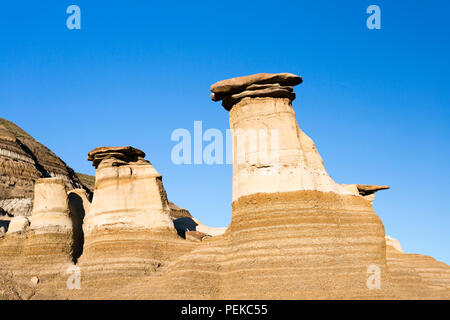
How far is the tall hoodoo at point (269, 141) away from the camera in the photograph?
70.0 feet

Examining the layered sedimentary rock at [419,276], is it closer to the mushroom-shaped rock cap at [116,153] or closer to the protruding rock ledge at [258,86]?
the protruding rock ledge at [258,86]

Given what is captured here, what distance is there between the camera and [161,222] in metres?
29.1

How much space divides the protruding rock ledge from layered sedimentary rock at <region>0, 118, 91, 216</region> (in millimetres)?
34703

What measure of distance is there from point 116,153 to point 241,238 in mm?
13111

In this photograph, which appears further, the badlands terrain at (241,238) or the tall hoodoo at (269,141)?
the tall hoodoo at (269,141)

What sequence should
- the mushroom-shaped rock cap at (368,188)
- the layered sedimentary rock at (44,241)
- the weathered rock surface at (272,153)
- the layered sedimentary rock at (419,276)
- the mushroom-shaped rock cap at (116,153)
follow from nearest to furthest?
the layered sedimentary rock at (419,276) → the weathered rock surface at (272,153) → the layered sedimentary rock at (44,241) → the mushroom-shaped rock cap at (116,153) → the mushroom-shaped rock cap at (368,188)

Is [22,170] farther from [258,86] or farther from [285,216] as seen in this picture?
[285,216]

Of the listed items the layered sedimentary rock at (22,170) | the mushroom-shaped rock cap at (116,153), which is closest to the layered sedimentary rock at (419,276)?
the mushroom-shaped rock cap at (116,153)

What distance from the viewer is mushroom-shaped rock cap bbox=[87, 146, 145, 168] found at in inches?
1232

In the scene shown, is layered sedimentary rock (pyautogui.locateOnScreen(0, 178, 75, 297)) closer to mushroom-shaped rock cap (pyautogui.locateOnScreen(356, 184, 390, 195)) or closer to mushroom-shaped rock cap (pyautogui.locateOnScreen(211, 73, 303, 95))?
mushroom-shaped rock cap (pyautogui.locateOnScreen(211, 73, 303, 95))

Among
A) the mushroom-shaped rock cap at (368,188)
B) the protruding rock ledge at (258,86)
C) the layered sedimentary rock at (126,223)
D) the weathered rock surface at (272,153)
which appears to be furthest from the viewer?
the mushroom-shaped rock cap at (368,188)

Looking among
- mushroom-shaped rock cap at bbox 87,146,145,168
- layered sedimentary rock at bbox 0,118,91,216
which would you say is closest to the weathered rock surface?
mushroom-shaped rock cap at bbox 87,146,145,168
